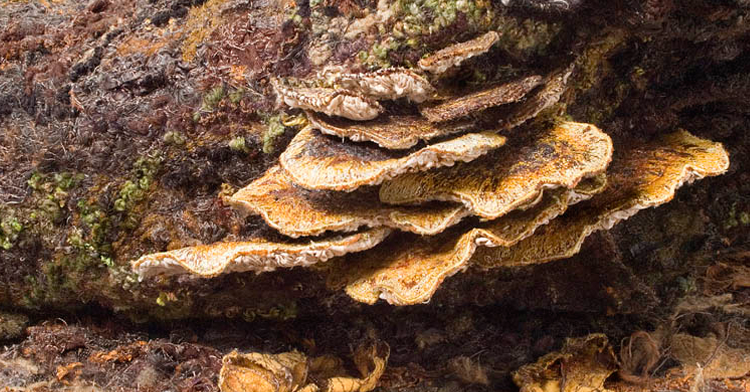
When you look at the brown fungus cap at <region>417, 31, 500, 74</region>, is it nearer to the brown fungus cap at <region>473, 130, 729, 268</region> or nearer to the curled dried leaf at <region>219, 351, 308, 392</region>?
the brown fungus cap at <region>473, 130, 729, 268</region>

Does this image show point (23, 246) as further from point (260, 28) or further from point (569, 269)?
point (569, 269)

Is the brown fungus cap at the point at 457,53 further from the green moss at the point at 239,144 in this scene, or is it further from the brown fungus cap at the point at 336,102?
the green moss at the point at 239,144

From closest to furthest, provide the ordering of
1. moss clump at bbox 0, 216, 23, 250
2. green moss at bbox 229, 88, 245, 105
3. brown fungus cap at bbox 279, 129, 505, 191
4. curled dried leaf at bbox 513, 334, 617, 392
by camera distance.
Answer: brown fungus cap at bbox 279, 129, 505, 191, green moss at bbox 229, 88, 245, 105, curled dried leaf at bbox 513, 334, 617, 392, moss clump at bbox 0, 216, 23, 250

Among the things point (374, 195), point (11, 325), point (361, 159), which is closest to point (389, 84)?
point (361, 159)

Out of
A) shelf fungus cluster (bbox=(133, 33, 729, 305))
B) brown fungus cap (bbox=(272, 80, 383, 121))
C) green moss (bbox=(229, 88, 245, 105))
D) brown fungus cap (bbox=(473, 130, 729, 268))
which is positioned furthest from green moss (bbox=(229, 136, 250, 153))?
brown fungus cap (bbox=(473, 130, 729, 268))

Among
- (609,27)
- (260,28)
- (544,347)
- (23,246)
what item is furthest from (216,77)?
(544,347)
